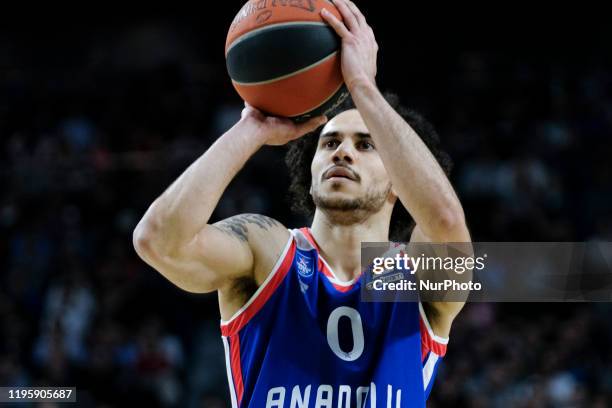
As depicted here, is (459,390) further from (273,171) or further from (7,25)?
(7,25)

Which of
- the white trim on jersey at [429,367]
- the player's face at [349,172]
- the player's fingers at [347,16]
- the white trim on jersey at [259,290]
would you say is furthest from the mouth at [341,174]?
the white trim on jersey at [429,367]

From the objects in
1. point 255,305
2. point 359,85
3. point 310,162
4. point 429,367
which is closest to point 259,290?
point 255,305

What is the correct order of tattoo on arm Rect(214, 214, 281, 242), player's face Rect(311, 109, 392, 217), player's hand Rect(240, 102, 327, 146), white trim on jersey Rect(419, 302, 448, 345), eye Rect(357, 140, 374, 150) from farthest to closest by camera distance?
eye Rect(357, 140, 374, 150), player's face Rect(311, 109, 392, 217), white trim on jersey Rect(419, 302, 448, 345), tattoo on arm Rect(214, 214, 281, 242), player's hand Rect(240, 102, 327, 146)

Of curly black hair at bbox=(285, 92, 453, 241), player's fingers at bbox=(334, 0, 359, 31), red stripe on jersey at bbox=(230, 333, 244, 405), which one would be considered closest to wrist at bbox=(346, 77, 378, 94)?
player's fingers at bbox=(334, 0, 359, 31)

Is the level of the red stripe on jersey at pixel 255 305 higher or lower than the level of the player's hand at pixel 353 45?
lower

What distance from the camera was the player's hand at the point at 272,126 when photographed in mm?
3476

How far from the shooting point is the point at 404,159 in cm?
324

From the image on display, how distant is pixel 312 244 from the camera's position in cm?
396

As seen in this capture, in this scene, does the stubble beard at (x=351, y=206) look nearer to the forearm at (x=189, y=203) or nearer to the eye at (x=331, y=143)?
the eye at (x=331, y=143)

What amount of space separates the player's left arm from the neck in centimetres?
59

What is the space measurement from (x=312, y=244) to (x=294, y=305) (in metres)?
0.37

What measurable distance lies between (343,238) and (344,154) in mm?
352

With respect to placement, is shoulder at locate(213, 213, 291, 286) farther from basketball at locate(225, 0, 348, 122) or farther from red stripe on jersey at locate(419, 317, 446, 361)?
red stripe on jersey at locate(419, 317, 446, 361)

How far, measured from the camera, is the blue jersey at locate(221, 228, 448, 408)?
3545 millimetres
